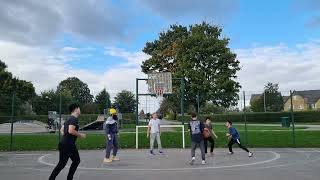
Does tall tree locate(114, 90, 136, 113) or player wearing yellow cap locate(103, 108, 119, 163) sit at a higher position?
tall tree locate(114, 90, 136, 113)

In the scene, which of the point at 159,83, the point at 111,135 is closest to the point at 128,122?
the point at 159,83

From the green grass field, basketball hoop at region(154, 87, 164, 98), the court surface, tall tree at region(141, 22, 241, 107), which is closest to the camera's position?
the court surface

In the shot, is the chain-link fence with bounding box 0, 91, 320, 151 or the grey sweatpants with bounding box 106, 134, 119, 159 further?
the chain-link fence with bounding box 0, 91, 320, 151

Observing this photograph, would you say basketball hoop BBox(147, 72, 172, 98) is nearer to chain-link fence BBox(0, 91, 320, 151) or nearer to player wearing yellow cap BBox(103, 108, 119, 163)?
chain-link fence BBox(0, 91, 320, 151)

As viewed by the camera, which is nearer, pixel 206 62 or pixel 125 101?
pixel 125 101

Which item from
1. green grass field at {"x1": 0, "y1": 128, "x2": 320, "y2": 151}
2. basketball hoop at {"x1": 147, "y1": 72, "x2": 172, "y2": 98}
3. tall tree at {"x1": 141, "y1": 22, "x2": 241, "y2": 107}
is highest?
tall tree at {"x1": 141, "y1": 22, "x2": 241, "y2": 107}

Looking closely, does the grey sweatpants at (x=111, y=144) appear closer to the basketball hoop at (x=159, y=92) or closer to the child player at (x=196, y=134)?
the child player at (x=196, y=134)

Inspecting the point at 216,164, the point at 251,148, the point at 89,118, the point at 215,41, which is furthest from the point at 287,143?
the point at 215,41

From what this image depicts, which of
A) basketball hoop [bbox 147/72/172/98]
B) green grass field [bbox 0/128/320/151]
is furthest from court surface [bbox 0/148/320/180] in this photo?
basketball hoop [bbox 147/72/172/98]

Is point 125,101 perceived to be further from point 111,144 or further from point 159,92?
point 111,144

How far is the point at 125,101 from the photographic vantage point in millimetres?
30375

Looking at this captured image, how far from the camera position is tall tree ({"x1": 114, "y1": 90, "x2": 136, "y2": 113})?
2780 centimetres

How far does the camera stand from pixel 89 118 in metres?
43.4

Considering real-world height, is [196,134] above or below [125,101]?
below
